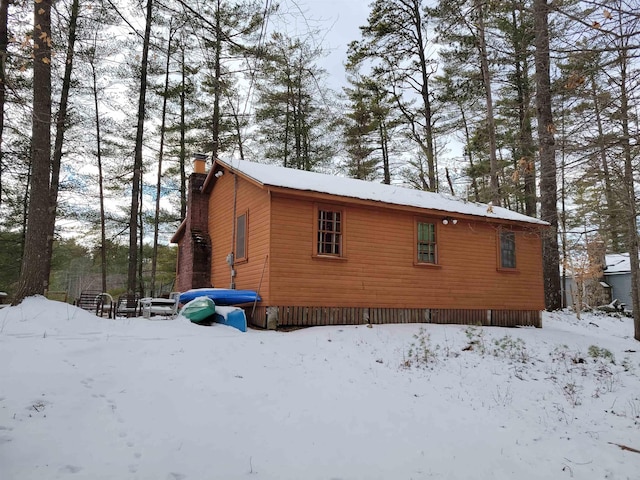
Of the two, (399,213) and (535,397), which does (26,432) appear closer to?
(535,397)

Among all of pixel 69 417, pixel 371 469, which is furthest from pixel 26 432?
pixel 371 469

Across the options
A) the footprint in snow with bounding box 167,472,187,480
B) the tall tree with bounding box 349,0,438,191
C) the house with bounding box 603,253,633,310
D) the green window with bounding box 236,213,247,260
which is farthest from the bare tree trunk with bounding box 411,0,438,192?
the footprint in snow with bounding box 167,472,187,480

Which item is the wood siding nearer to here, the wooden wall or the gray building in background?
the wooden wall

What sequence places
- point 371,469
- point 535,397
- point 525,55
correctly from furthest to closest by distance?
point 535,397
point 525,55
point 371,469

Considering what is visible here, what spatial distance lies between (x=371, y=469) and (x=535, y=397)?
12.3ft

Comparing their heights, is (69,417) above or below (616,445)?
above

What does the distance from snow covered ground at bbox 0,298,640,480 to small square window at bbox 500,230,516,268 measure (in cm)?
527

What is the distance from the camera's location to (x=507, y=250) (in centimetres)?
1387

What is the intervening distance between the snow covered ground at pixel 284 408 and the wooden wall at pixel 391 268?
213cm

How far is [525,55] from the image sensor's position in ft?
16.9

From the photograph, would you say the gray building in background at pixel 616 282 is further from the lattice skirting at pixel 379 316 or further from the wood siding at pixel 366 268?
the wood siding at pixel 366 268

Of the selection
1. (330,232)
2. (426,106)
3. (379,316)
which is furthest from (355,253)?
(426,106)

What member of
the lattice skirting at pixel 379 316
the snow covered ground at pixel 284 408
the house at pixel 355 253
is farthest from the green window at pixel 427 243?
the snow covered ground at pixel 284 408

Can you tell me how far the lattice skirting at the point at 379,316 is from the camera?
10.1m
